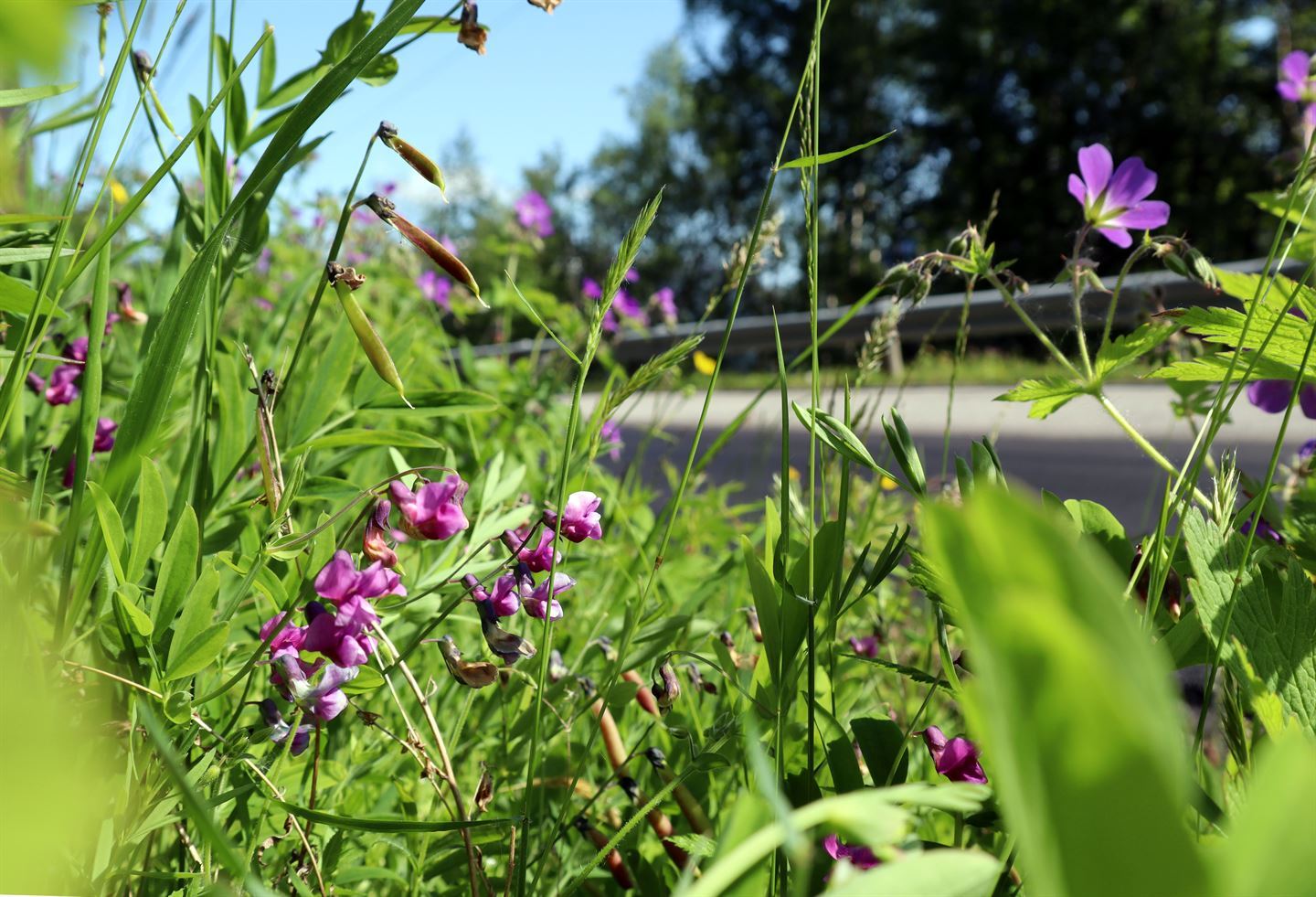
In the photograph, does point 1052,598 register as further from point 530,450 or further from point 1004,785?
point 530,450

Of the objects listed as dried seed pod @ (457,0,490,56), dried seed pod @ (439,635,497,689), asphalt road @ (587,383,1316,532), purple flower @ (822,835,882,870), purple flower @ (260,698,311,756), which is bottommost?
asphalt road @ (587,383,1316,532)

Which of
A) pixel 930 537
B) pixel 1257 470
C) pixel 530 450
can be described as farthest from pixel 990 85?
pixel 930 537

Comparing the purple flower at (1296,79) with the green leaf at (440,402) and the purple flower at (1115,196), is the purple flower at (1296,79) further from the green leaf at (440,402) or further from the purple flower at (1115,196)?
the green leaf at (440,402)

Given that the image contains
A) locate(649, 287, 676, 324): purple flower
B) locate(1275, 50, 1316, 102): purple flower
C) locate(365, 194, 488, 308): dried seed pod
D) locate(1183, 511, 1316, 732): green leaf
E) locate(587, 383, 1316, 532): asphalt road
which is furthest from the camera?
locate(587, 383, 1316, 532): asphalt road

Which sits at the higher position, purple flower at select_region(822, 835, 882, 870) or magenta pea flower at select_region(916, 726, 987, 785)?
magenta pea flower at select_region(916, 726, 987, 785)

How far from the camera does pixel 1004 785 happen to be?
17 centimetres

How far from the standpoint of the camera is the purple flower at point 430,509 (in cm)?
54

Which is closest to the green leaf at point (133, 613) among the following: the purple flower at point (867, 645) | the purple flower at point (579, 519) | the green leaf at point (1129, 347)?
the purple flower at point (579, 519)

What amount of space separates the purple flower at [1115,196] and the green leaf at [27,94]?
74 centimetres

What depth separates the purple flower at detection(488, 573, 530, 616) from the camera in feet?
1.93

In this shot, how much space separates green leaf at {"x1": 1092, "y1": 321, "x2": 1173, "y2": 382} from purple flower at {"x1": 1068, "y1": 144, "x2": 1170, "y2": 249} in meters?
0.20

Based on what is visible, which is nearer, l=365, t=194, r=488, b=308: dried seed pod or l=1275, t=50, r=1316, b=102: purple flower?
l=365, t=194, r=488, b=308: dried seed pod

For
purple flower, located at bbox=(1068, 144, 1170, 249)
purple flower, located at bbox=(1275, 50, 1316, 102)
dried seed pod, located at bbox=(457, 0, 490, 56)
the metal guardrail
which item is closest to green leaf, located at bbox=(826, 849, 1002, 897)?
dried seed pod, located at bbox=(457, 0, 490, 56)

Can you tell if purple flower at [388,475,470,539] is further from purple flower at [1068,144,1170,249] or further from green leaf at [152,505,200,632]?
purple flower at [1068,144,1170,249]
